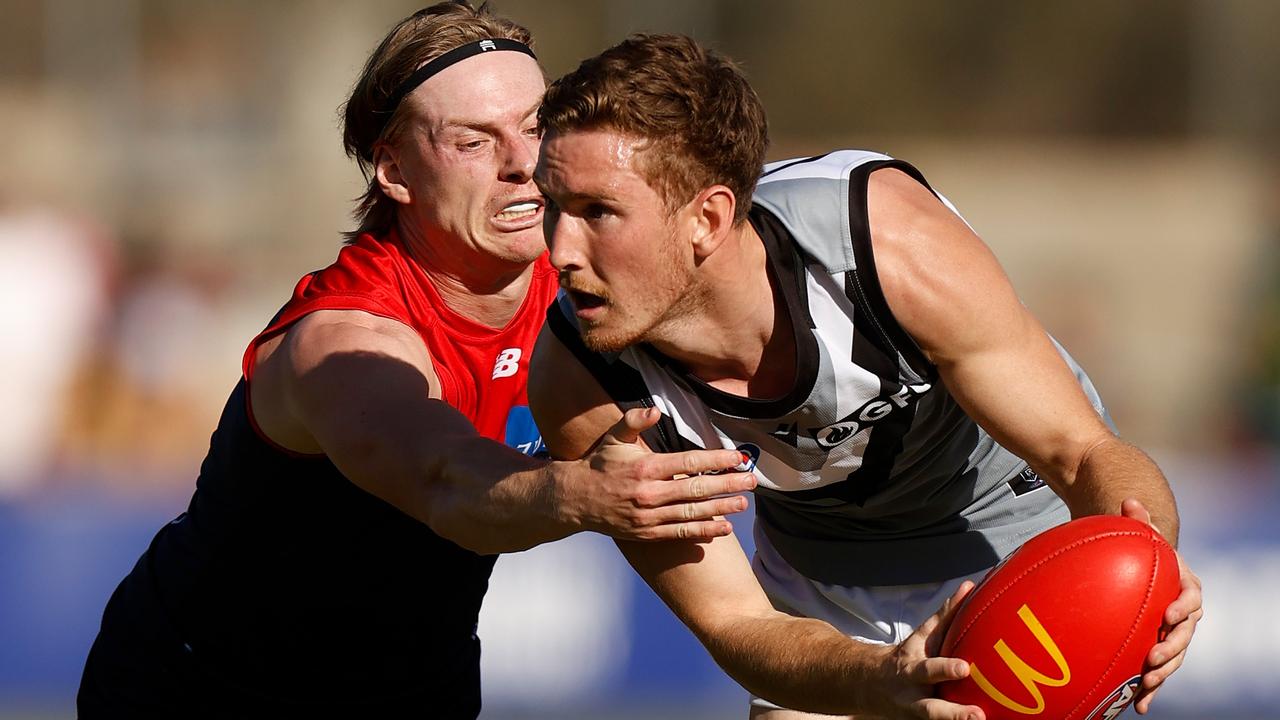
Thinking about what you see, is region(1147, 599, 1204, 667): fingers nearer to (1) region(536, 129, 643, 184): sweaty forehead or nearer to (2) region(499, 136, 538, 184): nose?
(1) region(536, 129, 643, 184): sweaty forehead

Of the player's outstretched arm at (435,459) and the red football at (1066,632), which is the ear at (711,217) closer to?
the player's outstretched arm at (435,459)

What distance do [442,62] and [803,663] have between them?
2112mm

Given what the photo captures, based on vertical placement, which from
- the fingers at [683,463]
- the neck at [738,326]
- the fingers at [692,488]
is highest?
the neck at [738,326]

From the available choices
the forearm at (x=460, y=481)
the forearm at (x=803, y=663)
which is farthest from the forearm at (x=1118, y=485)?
the forearm at (x=460, y=481)

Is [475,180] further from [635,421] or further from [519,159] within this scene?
[635,421]

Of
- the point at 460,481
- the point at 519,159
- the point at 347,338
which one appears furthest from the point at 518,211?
the point at 460,481

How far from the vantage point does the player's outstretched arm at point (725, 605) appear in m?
3.39

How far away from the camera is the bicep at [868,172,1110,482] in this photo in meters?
3.48

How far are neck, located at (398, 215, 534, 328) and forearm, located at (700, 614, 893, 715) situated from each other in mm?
1240

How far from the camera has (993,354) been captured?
354 cm

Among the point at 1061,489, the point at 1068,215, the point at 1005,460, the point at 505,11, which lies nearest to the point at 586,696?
the point at 1005,460

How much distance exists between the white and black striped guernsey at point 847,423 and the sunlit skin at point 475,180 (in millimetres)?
716

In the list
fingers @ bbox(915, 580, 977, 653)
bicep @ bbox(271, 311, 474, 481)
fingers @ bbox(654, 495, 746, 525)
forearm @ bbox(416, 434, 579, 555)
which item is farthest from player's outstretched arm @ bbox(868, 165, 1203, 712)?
bicep @ bbox(271, 311, 474, 481)

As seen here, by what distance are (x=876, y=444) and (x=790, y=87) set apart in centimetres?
1492
